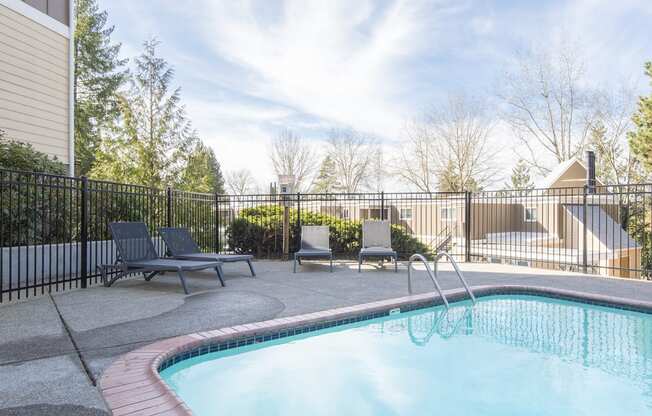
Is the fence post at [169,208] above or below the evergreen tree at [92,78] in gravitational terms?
below

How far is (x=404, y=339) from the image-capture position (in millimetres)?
4648

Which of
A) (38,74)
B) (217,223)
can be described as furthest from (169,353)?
(38,74)

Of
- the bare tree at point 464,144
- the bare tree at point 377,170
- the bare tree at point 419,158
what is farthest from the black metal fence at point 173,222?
the bare tree at point 377,170

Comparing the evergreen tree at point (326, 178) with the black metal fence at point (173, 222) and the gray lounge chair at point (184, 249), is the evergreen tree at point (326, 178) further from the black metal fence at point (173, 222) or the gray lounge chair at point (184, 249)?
the gray lounge chair at point (184, 249)

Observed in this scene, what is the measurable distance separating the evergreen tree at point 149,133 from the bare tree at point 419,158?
1756 cm

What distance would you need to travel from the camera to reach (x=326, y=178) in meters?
36.7

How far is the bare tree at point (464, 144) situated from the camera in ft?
92.9

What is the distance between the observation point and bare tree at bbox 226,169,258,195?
36.7 meters

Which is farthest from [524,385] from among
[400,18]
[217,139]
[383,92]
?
[217,139]

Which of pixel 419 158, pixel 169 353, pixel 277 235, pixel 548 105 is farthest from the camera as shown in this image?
pixel 419 158

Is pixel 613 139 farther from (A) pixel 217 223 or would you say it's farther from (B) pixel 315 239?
(A) pixel 217 223

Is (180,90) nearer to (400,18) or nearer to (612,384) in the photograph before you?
(400,18)

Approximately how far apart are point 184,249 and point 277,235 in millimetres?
3560

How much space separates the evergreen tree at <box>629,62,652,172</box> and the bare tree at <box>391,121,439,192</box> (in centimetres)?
1283
